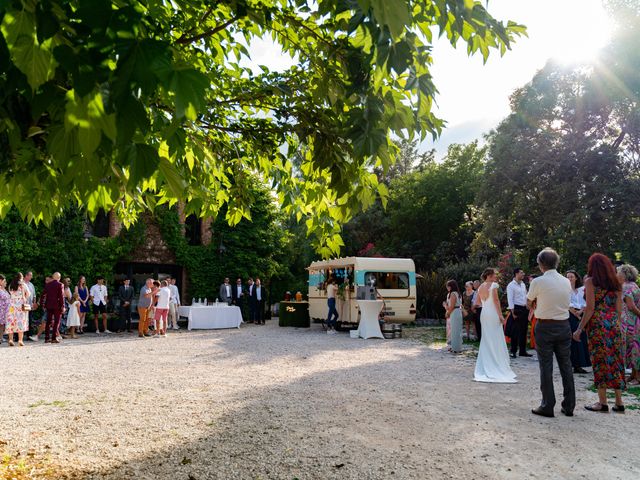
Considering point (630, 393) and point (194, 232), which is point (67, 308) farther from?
point (630, 393)

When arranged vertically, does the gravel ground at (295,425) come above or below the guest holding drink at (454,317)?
below

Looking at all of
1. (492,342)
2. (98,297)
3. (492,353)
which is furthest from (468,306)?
(98,297)

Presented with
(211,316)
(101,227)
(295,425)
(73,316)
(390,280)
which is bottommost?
(295,425)

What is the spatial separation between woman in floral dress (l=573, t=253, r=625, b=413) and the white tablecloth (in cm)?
1498

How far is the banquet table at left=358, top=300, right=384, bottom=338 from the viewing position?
15.6m

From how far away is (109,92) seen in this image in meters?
1.62

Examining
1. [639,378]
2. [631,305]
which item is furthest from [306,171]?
[639,378]

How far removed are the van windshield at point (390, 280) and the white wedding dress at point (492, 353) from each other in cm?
921

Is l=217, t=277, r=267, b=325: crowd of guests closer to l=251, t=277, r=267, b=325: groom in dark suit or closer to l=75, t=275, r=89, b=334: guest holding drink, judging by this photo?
l=251, t=277, r=267, b=325: groom in dark suit

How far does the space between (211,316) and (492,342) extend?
41.1 feet

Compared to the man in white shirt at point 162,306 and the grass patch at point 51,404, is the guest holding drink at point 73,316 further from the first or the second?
the grass patch at point 51,404

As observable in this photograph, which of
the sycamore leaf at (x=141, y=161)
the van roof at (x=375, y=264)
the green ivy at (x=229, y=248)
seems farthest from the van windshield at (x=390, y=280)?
the sycamore leaf at (x=141, y=161)

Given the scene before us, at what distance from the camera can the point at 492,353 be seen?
28.6ft

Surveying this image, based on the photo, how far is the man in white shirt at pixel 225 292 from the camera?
2127 cm
